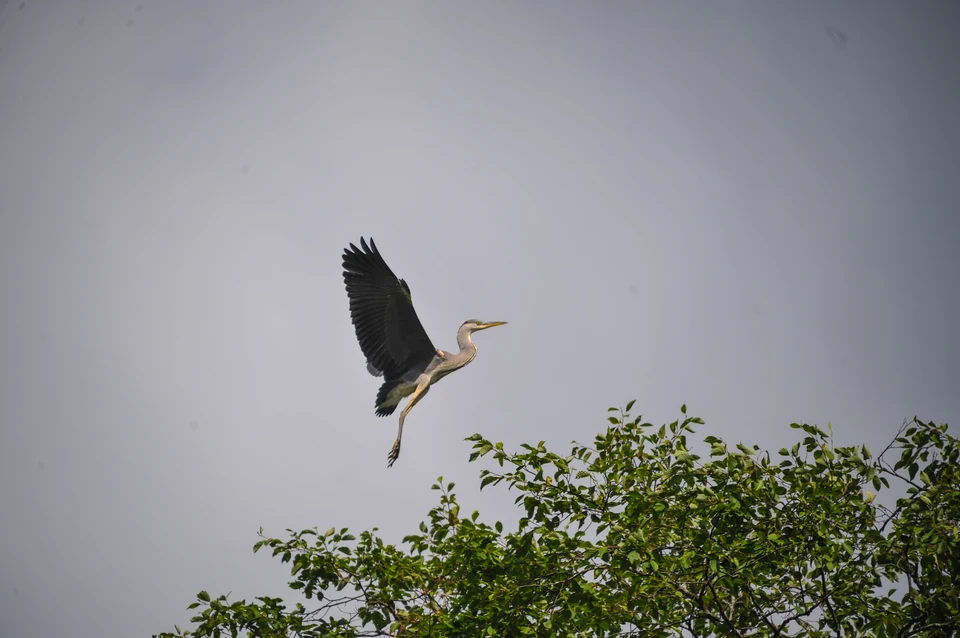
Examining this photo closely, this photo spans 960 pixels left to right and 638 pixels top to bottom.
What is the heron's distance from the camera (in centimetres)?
1000

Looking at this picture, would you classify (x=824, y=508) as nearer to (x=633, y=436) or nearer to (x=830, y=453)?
(x=830, y=453)

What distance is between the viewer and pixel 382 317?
1017 cm

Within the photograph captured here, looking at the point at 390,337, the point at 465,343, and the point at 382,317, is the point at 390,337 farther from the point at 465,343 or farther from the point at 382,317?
the point at 465,343

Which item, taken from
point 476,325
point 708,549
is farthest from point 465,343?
point 708,549

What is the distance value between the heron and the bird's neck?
20 mm

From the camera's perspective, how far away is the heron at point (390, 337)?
10000mm

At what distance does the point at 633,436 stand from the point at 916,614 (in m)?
2.22

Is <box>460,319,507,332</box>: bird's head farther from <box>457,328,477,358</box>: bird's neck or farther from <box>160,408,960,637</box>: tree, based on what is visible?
<box>160,408,960,637</box>: tree

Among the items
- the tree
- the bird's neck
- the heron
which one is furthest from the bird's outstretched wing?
the tree

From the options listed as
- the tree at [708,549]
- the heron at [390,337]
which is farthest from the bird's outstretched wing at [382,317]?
the tree at [708,549]

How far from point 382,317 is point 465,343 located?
1.20 metres

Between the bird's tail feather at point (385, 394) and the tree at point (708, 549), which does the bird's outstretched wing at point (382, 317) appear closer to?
the bird's tail feather at point (385, 394)

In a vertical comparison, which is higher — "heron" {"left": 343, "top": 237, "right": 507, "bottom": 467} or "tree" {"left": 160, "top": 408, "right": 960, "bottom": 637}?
"heron" {"left": 343, "top": 237, "right": 507, "bottom": 467}

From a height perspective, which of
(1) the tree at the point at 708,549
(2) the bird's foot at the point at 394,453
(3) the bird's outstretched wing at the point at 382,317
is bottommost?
(1) the tree at the point at 708,549
